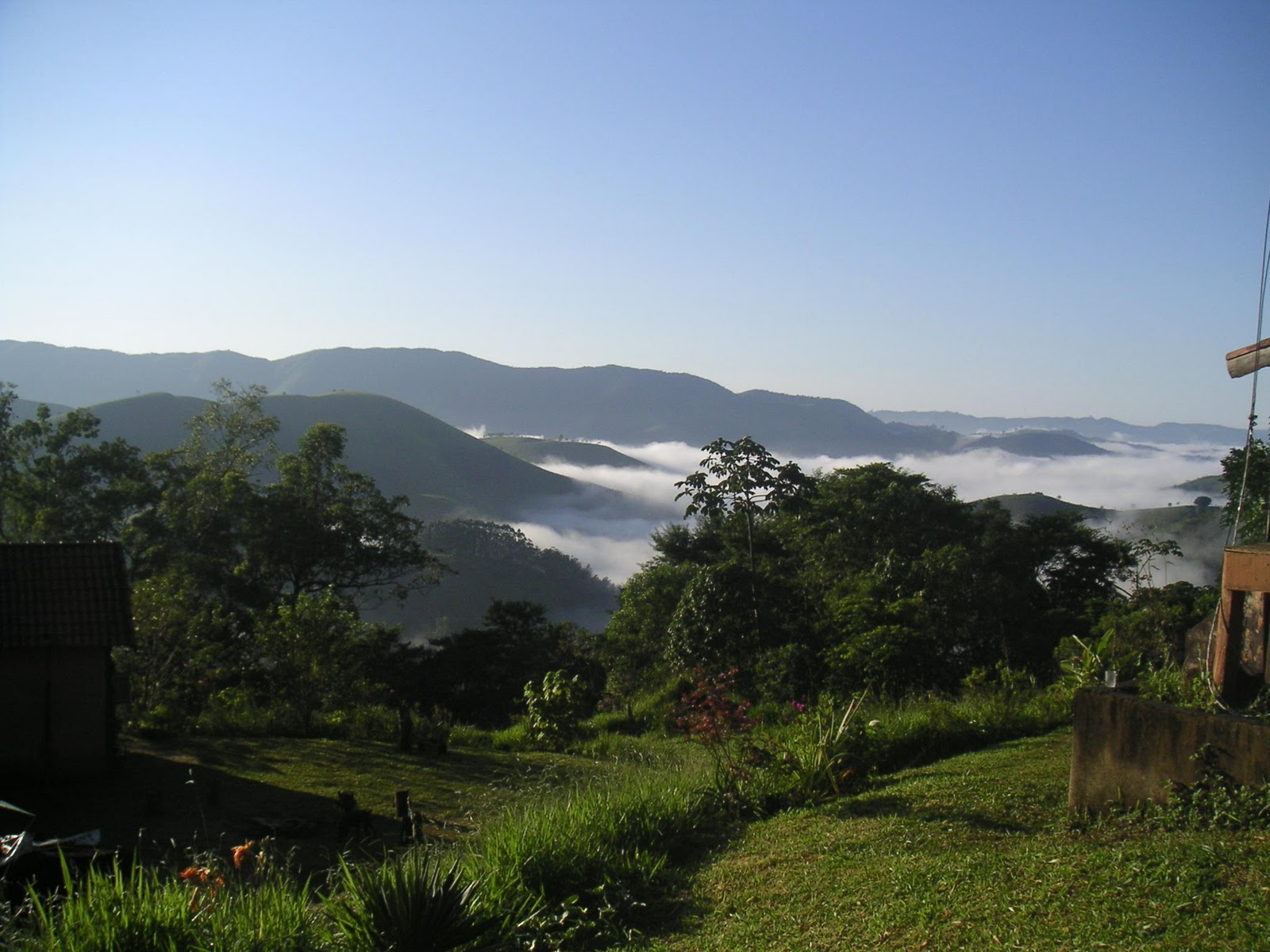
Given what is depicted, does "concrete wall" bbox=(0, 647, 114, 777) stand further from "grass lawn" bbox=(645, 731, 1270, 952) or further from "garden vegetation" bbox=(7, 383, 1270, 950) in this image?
"grass lawn" bbox=(645, 731, 1270, 952)

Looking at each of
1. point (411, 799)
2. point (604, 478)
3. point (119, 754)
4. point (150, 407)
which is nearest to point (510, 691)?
point (119, 754)

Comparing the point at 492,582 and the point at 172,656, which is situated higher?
the point at 172,656

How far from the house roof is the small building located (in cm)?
1

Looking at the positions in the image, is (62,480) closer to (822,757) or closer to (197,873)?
(197,873)

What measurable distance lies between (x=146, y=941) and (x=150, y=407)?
116849 mm

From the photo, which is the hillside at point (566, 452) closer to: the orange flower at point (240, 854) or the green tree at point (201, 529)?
the green tree at point (201, 529)

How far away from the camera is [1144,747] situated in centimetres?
582

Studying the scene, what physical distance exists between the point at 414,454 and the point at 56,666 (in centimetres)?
11868

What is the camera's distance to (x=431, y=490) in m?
123

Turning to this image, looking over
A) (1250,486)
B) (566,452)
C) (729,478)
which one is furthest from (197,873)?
(566,452)

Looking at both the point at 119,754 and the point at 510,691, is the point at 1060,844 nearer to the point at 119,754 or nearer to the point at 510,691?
the point at 119,754

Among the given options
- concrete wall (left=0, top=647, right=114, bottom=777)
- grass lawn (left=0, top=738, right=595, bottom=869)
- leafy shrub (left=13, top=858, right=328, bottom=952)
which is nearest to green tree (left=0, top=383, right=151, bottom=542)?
grass lawn (left=0, top=738, right=595, bottom=869)

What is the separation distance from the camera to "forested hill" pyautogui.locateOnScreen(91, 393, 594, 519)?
111m

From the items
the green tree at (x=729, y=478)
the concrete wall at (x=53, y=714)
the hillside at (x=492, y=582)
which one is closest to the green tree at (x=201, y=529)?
the concrete wall at (x=53, y=714)
